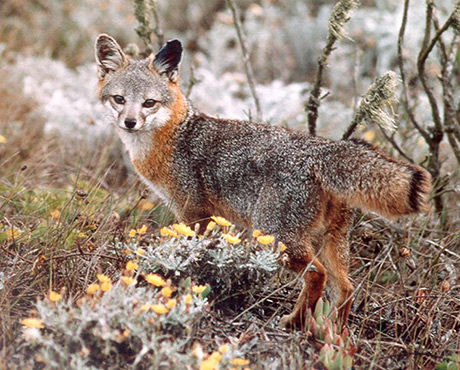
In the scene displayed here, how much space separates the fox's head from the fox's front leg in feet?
4.93

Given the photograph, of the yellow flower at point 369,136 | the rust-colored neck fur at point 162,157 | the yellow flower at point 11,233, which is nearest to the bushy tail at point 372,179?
the rust-colored neck fur at point 162,157

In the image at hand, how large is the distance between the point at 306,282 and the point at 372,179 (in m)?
0.73

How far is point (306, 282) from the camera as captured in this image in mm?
4027

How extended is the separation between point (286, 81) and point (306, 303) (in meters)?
6.72

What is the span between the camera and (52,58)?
422 inches

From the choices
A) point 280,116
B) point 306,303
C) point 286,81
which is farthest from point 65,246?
point 286,81

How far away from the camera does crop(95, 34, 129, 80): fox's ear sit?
5.14 m

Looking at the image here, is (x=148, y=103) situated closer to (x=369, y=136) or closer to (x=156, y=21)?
(x=156, y=21)

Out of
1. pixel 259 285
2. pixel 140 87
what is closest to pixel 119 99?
pixel 140 87

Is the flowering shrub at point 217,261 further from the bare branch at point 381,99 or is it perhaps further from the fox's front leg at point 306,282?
the bare branch at point 381,99

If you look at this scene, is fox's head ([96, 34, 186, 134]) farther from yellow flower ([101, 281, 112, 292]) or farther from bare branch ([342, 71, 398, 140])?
yellow flower ([101, 281, 112, 292])

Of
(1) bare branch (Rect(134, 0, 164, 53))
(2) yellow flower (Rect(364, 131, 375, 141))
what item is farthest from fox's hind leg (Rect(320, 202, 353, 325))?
(2) yellow flower (Rect(364, 131, 375, 141))

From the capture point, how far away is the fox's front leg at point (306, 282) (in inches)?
157

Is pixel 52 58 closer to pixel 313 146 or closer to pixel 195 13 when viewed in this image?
pixel 195 13
